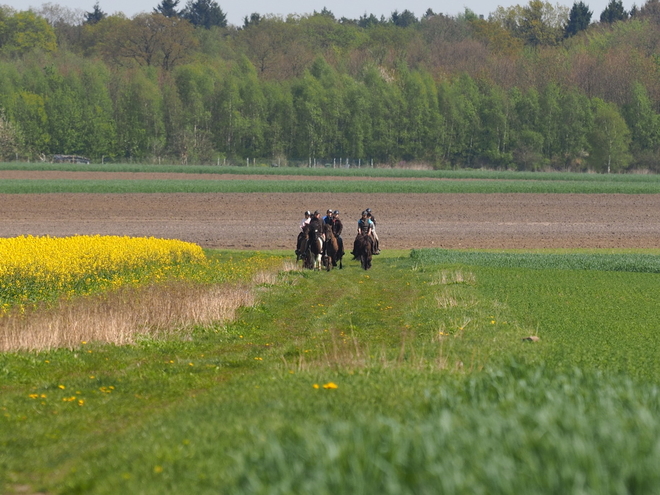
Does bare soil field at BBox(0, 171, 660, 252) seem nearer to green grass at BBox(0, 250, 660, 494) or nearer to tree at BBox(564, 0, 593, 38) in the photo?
green grass at BBox(0, 250, 660, 494)

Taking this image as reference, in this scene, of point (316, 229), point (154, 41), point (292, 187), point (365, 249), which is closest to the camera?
point (316, 229)

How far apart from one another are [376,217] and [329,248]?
2058cm

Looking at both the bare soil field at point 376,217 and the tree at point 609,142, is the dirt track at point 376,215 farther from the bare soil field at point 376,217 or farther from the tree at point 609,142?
the tree at point 609,142

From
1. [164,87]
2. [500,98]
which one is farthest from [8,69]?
[500,98]

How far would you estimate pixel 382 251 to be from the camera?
129 feet

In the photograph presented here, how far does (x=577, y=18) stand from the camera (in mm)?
176250

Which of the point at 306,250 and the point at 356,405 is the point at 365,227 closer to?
the point at 306,250

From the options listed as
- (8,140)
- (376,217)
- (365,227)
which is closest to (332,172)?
(376,217)

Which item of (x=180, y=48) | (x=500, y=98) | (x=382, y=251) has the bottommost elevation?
(x=382, y=251)

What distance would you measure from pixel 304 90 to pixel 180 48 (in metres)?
31.7

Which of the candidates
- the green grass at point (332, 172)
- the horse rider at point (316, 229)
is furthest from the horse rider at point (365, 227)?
the green grass at point (332, 172)

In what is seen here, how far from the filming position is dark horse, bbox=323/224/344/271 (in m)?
30.7

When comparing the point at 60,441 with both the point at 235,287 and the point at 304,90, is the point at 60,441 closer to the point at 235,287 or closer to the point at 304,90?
the point at 235,287

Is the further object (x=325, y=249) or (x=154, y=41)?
(x=154, y=41)
